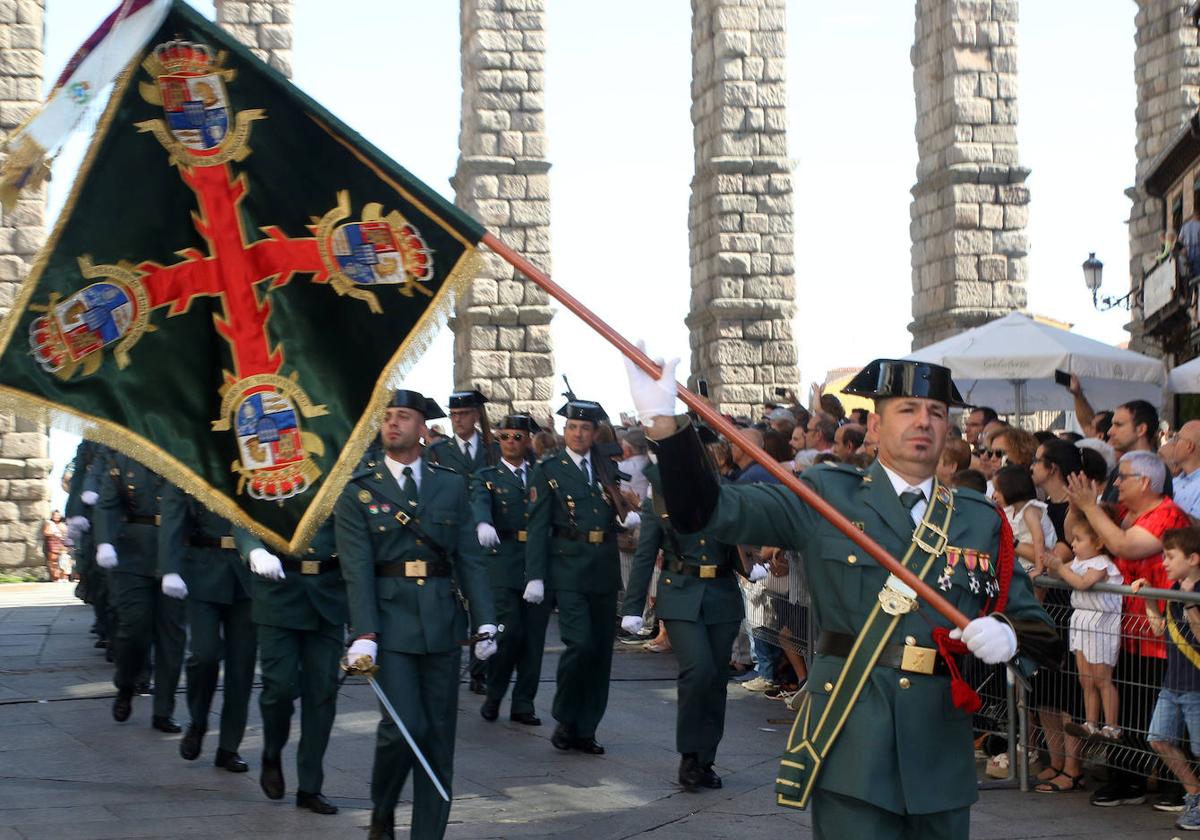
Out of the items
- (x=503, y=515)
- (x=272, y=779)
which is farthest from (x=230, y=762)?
(x=503, y=515)

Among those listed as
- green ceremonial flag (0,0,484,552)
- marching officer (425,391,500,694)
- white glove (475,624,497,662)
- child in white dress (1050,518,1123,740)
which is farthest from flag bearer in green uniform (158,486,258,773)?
child in white dress (1050,518,1123,740)

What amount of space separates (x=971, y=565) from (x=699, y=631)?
4.13 meters

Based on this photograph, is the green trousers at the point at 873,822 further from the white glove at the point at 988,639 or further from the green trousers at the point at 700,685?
the green trousers at the point at 700,685

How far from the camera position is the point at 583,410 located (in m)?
10.7

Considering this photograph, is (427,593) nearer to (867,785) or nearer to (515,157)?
(867,785)

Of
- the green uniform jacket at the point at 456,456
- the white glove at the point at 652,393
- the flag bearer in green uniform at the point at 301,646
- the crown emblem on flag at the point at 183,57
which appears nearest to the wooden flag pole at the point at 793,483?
the white glove at the point at 652,393

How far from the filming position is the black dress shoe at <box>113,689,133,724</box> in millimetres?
10812

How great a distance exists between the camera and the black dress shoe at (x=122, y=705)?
426 inches

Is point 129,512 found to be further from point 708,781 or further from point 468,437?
point 708,781

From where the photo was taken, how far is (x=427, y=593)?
7.34 meters

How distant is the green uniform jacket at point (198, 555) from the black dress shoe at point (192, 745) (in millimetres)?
698

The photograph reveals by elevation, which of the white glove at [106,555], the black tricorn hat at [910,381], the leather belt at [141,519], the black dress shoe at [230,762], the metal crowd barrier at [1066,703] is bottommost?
the black dress shoe at [230,762]

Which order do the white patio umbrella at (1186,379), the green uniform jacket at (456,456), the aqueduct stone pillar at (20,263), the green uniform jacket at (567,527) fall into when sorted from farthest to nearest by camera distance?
the aqueduct stone pillar at (20,263) < the white patio umbrella at (1186,379) < the green uniform jacket at (456,456) < the green uniform jacket at (567,527)

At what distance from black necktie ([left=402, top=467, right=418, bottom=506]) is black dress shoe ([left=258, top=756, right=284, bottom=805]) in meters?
1.83
